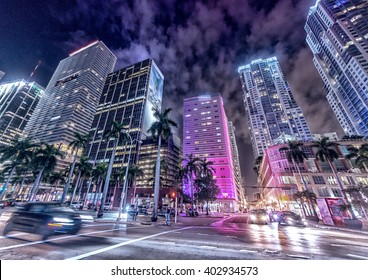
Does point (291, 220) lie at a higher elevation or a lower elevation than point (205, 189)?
lower

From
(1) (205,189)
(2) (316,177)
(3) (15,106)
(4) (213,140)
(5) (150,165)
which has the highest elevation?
(3) (15,106)

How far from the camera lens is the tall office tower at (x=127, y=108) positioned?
109938 millimetres

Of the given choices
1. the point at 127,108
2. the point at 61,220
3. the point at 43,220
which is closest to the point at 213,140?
the point at 127,108

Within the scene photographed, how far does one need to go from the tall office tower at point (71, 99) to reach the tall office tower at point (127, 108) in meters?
17.1

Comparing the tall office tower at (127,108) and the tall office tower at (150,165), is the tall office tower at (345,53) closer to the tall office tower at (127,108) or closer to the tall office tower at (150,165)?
the tall office tower at (150,165)

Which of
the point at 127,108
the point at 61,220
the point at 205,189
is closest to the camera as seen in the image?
the point at 61,220

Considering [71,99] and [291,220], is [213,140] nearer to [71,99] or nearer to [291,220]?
[291,220]

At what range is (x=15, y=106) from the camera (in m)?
170

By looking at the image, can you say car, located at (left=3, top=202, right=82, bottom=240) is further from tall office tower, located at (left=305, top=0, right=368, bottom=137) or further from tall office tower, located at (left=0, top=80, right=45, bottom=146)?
tall office tower, located at (left=0, top=80, right=45, bottom=146)

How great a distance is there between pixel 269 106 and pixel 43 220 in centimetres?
17643

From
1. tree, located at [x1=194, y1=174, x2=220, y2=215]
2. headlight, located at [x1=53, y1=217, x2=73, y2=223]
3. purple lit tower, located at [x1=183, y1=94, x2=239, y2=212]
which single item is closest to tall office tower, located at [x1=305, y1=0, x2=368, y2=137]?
purple lit tower, located at [x1=183, y1=94, x2=239, y2=212]

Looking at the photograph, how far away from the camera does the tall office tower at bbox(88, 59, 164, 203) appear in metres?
110

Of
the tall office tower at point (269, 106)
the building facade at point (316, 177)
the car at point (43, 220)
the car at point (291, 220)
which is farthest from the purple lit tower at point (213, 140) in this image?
the car at point (43, 220)
